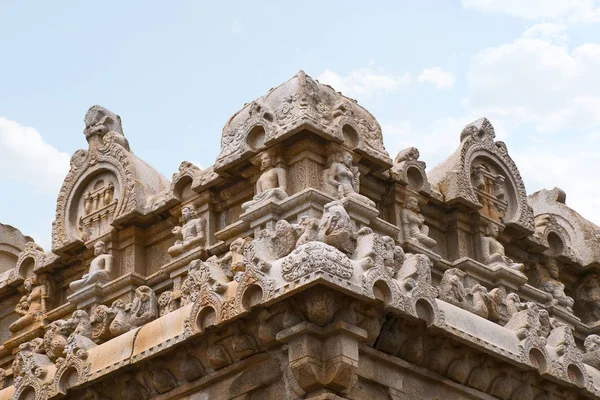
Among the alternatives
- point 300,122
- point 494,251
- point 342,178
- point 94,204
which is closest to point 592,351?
point 494,251

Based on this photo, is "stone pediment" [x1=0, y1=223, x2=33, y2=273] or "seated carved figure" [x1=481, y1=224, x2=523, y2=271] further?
"stone pediment" [x1=0, y1=223, x2=33, y2=273]

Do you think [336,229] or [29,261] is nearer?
[336,229]

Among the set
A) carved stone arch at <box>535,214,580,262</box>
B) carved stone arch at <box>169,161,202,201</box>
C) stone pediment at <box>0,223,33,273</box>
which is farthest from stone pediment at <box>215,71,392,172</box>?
stone pediment at <box>0,223,33,273</box>

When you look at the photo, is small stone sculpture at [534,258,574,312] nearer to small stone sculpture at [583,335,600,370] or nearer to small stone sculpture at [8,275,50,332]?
small stone sculpture at [583,335,600,370]

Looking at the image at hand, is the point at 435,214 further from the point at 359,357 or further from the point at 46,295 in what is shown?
the point at 46,295

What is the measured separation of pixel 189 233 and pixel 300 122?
2.61m

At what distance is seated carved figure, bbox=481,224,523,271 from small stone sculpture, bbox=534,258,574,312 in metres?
1.06

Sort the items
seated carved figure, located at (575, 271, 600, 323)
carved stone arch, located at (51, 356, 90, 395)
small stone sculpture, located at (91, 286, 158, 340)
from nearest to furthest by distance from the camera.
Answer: carved stone arch, located at (51, 356, 90, 395), small stone sculpture, located at (91, 286, 158, 340), seated carved figure, located at (575, 271, 600, 323)

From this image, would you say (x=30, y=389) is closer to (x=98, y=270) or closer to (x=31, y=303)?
(x=98, y=270)

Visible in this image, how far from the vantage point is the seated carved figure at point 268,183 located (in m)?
19.2

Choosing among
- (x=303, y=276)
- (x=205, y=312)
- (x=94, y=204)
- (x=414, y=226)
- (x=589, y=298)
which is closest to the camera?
(x=303, y=276)

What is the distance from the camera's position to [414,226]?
20672mm

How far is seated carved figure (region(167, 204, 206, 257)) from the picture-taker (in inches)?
812

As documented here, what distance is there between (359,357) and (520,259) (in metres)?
5.61
